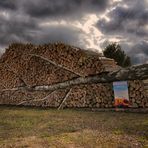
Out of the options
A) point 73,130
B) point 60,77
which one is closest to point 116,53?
point 60,77

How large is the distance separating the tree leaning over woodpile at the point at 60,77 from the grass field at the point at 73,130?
1368 mm

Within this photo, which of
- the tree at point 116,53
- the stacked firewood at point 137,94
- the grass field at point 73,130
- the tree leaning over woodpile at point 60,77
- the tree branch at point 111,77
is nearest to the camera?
the grass field at point 73,130

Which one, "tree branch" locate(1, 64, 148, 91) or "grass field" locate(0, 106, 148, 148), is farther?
"tree branch" locate(1, 64, 148, 91)

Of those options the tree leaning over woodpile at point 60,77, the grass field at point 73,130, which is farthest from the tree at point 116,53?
the grass field at point 73,130

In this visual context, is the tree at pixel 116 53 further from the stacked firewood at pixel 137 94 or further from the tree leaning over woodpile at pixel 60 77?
the stacked firewood at pixel 137 94

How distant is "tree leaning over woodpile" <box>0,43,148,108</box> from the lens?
13.0 metres

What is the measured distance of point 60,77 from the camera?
47.6 feet

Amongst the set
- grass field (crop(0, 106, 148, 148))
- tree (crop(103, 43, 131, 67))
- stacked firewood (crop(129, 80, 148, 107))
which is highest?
tree (crop(103, 43, 131, 67))

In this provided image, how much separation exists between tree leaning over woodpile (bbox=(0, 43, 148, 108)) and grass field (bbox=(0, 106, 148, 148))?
1.37 meters

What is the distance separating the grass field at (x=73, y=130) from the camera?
7316 millimetres

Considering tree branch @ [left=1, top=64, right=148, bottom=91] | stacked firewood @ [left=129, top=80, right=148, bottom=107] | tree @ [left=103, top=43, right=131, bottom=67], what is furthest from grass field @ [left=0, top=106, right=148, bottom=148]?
tree @ [left=103, top=43, right=131, bottom=67]

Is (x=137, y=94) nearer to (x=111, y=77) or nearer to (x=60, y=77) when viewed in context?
(x=111, y=77)

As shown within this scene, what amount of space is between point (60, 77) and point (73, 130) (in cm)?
575

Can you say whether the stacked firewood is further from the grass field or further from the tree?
the tree
